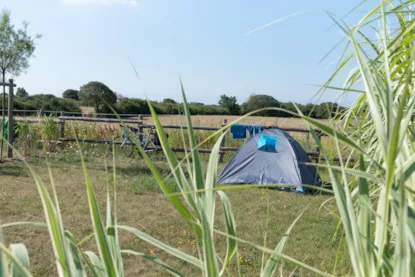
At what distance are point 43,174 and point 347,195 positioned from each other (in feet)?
22.7

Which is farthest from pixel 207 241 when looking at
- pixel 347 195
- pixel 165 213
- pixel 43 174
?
pixel 43 174

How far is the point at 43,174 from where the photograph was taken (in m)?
6.99

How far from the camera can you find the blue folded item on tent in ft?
23.1

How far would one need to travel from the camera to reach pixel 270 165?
6961mm

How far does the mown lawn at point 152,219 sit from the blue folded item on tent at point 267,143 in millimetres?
709

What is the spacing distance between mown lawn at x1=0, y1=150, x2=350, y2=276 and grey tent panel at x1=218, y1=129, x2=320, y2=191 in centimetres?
29

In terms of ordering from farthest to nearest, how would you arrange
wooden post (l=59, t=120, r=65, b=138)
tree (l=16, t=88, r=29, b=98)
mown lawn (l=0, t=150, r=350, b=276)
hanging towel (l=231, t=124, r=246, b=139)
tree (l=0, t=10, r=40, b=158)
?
1. tree (l=16, t=88, r=29, b=98)
2. tree (l=0, t=10, r=40, b=158)
3. wooden post (l=59, t=120, r=65, b=138)
4. hanging towel (l=231, t=124, r=246, b=139)
5. mown lawn (l=0, t=150, r=350, b=276)

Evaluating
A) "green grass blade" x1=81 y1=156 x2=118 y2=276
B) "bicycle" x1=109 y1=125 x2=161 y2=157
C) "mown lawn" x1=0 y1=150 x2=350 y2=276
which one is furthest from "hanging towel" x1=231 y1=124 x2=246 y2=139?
"green grass blade" x1=81 y1=156 x2=118 y2=276

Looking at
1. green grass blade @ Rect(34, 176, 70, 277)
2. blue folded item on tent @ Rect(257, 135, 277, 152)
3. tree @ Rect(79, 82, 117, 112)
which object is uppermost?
tree @ Rect(79, 82, 117, 112)

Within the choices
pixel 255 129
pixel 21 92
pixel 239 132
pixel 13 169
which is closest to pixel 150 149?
pixel 239 132

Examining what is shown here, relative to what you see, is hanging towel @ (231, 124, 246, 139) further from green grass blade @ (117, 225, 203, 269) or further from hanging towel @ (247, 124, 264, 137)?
green grass blade @ (117, 225, 203, 269)

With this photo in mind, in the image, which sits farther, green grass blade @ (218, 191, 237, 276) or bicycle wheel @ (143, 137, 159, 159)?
bicycle wheel @ (143, 137, 159, 159)

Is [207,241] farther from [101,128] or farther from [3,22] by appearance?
[3,22]

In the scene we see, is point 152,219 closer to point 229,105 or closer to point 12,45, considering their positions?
point 12,45
